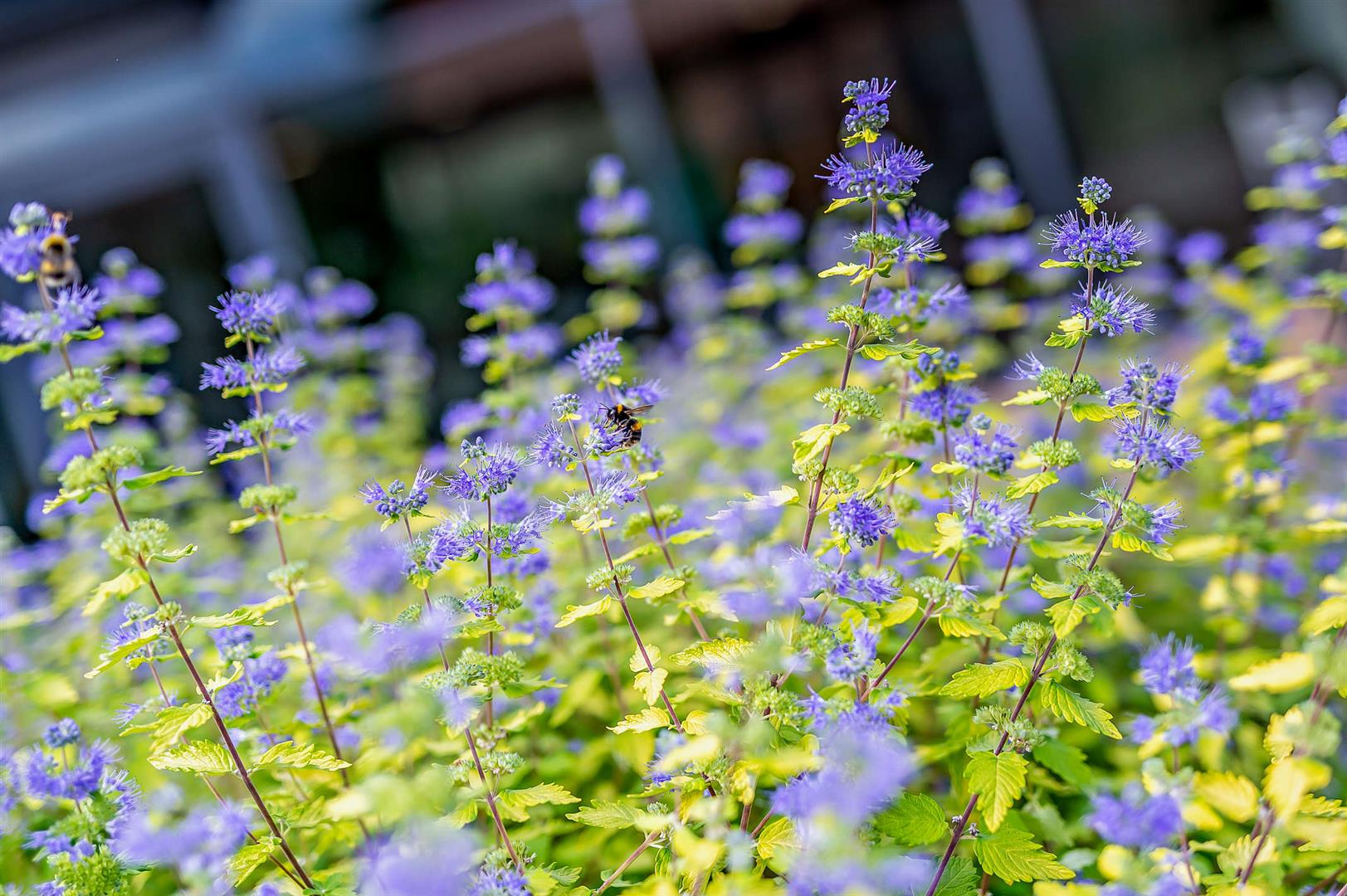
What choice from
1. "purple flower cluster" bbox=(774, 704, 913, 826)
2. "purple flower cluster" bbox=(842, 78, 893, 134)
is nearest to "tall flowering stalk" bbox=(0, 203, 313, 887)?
"purple flower cluster" bbox=(774, 704, 913, 826)

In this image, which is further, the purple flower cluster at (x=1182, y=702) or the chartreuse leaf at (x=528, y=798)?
the chartreuse leaf at (x=528, y=798)

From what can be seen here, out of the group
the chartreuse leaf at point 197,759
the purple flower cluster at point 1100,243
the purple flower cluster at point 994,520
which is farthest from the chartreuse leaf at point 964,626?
the chartreuse leaf at point 197,759

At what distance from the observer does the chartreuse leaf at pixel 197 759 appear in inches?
88.3

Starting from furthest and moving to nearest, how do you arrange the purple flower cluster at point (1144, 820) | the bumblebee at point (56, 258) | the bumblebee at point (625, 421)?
the bumblebee at point (625, 421) → the bumblebee at point (56, 258) → the purple flower cluster at point (1144, 820)

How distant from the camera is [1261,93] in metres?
8.51

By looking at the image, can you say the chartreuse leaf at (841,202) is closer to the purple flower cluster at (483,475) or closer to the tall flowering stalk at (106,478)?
the purple flower cluster at (483,475)

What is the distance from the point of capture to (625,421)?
2.60m

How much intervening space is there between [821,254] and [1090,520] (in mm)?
3440

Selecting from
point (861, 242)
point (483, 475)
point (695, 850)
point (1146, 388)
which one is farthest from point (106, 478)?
point (1146, 388)

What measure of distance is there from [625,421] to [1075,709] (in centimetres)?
135

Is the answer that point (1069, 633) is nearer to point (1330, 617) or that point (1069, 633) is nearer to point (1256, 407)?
point (1330, 617)

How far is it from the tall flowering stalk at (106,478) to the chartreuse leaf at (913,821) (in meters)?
1.46

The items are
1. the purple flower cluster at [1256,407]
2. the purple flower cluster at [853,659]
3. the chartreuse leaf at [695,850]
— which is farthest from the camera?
the purple flower cluster at [1256,407]

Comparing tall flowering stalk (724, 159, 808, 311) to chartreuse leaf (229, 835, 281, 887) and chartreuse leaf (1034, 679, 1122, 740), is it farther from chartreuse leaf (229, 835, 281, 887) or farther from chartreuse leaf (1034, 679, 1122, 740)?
chartreuse leaf (229, 835, 281, 887)
